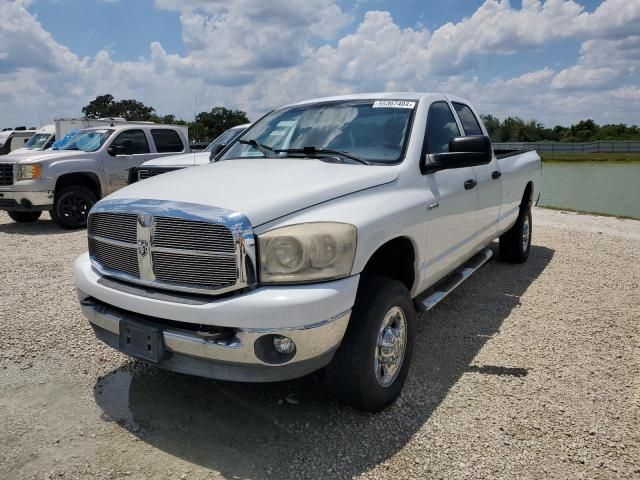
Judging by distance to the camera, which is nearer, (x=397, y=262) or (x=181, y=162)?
(x=397, y=262)

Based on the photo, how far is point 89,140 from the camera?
1077 cm

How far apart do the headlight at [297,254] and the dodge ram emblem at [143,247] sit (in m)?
0.66

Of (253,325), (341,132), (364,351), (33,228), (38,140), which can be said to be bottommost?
(33,228)

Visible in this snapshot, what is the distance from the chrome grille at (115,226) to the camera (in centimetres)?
292

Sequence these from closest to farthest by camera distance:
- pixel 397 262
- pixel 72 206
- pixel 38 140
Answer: pixel 397 262 < pixel 72 206 < pixel 38 140

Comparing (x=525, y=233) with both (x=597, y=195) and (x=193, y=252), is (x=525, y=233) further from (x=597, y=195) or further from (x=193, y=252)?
(x=597, y=195)

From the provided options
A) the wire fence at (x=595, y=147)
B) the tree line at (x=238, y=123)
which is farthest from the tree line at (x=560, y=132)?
the wire fence at (x=595, y=147)

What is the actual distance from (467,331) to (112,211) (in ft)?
9.84

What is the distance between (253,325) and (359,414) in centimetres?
103

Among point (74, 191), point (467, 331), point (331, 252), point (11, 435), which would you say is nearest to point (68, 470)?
point (11, 435)

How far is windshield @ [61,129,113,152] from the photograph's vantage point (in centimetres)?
1057

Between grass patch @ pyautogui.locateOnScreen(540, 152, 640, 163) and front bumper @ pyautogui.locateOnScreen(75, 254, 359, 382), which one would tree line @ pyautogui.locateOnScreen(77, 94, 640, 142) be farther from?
front bumper @ pyautogui.locateOnScreen(75, 254, 359, 382)

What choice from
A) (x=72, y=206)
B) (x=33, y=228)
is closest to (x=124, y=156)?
(x=72, y=206)

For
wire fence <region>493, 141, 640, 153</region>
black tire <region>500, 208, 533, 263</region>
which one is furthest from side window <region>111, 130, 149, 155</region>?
wire fence <region>493, 141, 640, 153</region>
